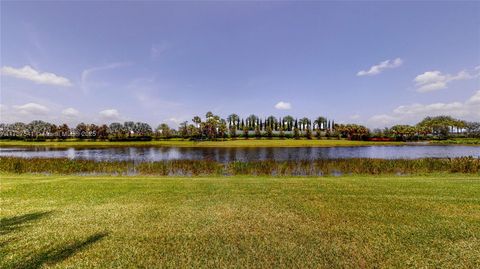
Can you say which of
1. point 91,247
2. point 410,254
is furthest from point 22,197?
point 410,254

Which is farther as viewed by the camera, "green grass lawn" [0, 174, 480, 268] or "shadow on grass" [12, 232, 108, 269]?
"green grass lawn" [0, 174, 480, 268]

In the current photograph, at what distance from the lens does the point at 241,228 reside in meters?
6.19

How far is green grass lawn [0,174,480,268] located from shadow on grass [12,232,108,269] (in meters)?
0.02

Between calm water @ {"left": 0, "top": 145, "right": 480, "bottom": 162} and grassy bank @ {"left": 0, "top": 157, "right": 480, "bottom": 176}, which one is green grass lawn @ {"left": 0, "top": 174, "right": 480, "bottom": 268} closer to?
grassy bank @ {"left": 0, "top": 157, "right": 480, "bottom": 176}

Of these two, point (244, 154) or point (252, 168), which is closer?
point (252, 168)

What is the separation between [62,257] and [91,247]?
1.74 ft

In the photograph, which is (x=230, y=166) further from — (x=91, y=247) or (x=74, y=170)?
(x=91, y=247)

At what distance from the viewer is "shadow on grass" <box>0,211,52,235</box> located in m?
6.19

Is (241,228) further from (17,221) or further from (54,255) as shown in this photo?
(17,221)

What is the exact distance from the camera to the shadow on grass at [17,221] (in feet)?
20.3

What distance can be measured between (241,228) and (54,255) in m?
4.15

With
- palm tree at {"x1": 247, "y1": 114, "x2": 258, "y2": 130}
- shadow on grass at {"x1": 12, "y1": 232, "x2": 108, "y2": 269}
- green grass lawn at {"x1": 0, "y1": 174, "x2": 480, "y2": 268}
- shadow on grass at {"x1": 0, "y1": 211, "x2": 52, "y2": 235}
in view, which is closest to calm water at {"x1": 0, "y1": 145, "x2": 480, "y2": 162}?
green grass lawn at {"x1": 0, "y1": 174, "x2": 480, "y2": 268}

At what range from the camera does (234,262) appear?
457cm

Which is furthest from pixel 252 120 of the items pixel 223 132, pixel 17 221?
pixel 17 221
